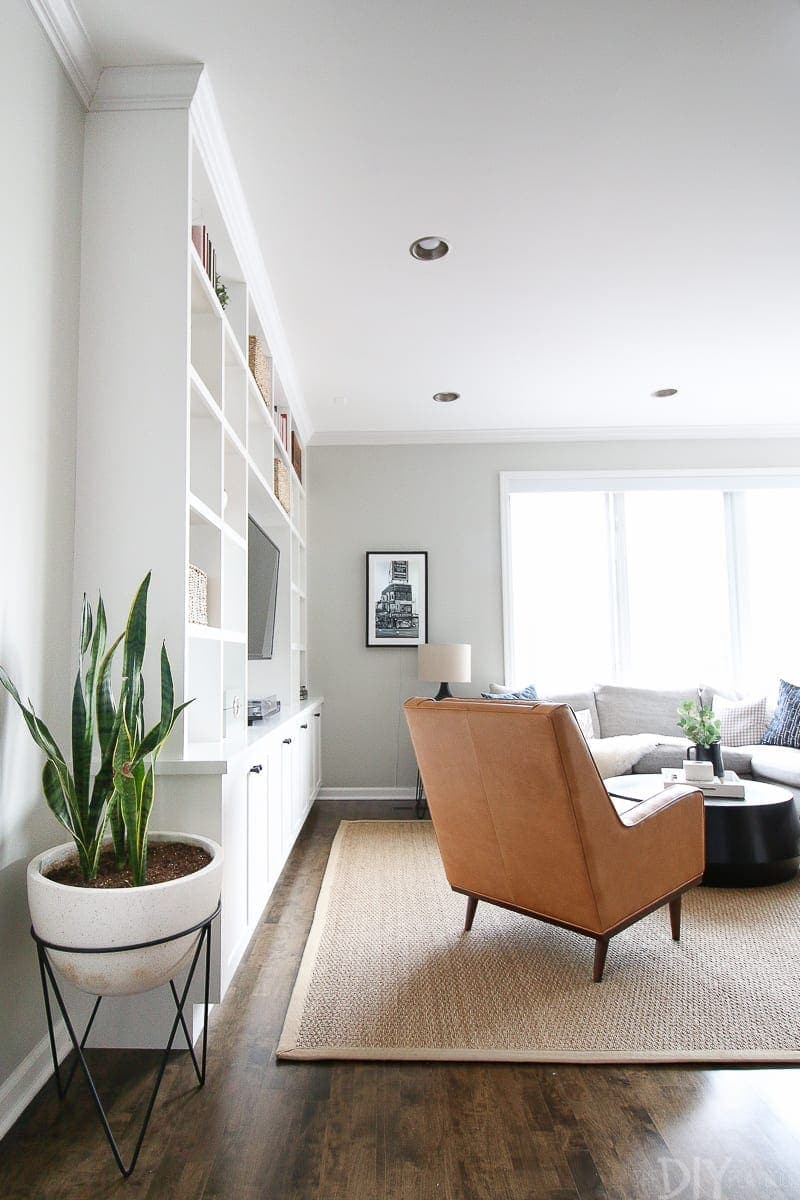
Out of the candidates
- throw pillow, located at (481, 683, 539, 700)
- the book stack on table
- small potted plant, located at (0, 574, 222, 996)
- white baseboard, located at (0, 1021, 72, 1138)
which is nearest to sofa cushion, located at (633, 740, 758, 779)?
throw pillow, located at (481, 683, 539, 700)

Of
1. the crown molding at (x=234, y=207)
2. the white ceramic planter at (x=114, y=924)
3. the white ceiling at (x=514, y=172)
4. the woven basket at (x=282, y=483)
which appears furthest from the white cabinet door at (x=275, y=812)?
the white ceiling at (x=514, y=172)

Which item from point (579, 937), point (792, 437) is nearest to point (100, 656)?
point (579, 937)

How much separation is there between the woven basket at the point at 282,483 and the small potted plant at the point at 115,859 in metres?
2.27

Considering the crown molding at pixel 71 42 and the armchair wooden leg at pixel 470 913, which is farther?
the armchair wooden leg at pixel 470 913

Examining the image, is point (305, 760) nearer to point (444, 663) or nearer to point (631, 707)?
point (444, 663)

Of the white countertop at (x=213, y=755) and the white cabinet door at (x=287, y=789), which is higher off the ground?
the white countertop at (x=213, y=755)

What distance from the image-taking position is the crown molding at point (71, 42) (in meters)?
1.81

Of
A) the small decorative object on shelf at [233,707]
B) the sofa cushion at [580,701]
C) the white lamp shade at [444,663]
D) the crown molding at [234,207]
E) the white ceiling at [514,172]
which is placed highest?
the white ceiling at [514,172]

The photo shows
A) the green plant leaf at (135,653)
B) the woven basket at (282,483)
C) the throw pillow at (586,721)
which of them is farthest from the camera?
the throw pillow at (586,721)

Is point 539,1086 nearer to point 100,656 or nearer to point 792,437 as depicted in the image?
point 100,656

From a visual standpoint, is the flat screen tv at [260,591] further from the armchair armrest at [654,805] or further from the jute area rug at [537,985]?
the armchair armrest at [654,805]

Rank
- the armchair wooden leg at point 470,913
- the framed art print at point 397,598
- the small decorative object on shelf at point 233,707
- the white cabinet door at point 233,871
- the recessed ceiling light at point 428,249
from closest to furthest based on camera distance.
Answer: the white cabinet door at point 233,871 → the armchair wooden leg at point 470,913 → the small decorative object on shelf at point 233,707 → the recessed ceiling light at point 428,249 → the framed art print at point 397,598

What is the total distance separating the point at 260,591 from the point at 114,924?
6.48 feet

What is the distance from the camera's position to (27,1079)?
166 centimetres
